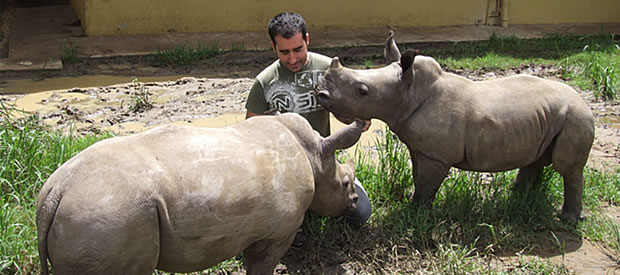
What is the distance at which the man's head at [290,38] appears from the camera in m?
4.26

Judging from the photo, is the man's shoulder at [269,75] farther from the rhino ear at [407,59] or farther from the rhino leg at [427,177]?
the rhino leg at [427,177]

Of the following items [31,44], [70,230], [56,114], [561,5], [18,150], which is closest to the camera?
[70,230]

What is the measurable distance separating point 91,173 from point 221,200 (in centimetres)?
61

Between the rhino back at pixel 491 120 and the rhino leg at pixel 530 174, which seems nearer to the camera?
the rhino back at pixel 491 120

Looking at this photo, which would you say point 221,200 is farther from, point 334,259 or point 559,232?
→ point 559,232

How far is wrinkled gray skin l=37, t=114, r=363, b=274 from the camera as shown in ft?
8.84

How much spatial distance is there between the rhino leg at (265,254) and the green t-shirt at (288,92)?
4.27 feet

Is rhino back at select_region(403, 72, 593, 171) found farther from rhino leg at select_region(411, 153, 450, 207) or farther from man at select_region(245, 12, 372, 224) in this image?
man at select_region(245, 12, 372, 224)

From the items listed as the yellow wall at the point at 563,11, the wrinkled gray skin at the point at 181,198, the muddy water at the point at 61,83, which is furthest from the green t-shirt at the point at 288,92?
the yellow wall at the point at 563,11

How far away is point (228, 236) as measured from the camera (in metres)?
3.11

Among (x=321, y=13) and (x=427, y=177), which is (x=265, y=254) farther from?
(x=321, y=13)

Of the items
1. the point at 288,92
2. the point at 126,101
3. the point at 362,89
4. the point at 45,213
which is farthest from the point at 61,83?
the point at 45,213

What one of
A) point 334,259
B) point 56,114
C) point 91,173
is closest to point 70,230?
point 91,173

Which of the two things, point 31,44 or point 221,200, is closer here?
point 221,200
